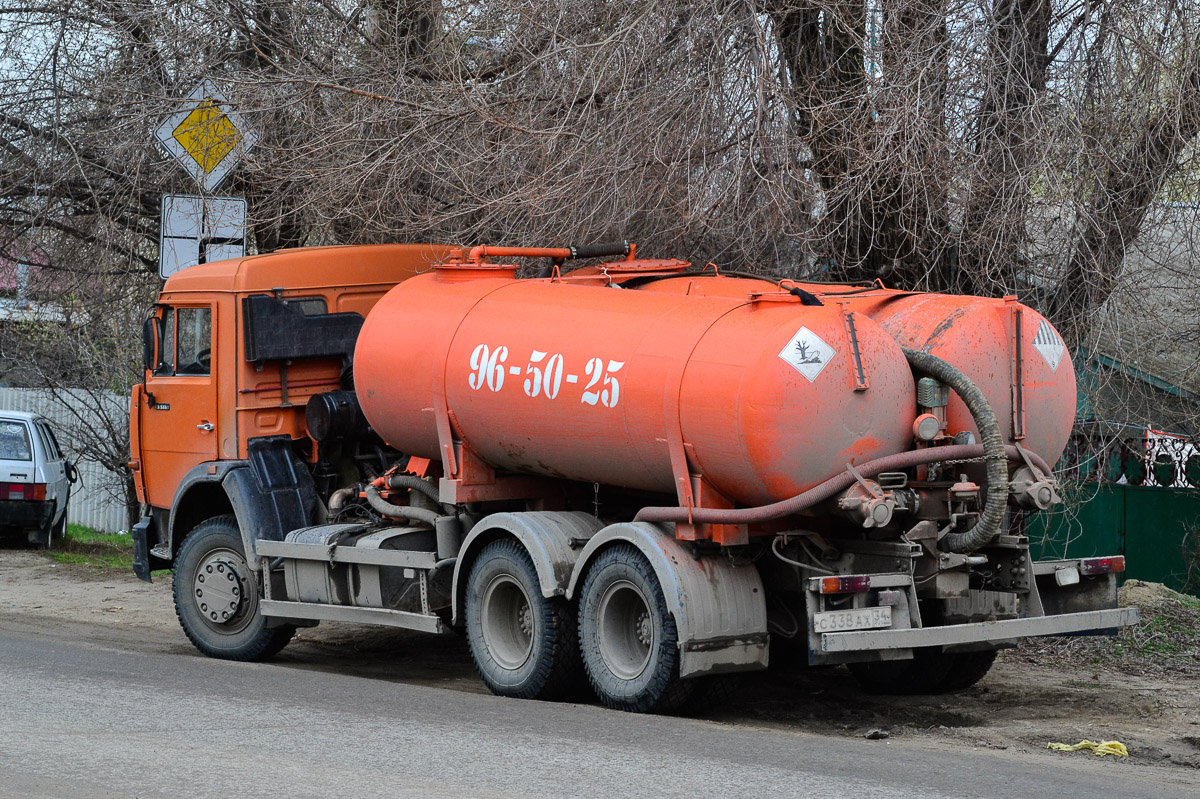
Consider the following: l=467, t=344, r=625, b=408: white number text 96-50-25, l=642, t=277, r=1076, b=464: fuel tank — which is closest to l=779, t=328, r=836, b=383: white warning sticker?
l=642, t=277, r=1076, b=464: fuel tank

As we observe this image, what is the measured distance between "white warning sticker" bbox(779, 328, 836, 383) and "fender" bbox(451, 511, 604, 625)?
2.08m

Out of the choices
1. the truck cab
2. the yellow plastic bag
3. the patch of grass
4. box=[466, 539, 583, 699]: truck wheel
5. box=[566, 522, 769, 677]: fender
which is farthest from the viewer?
the patch of grass

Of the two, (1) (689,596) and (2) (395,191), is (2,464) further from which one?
(1) (689,596)

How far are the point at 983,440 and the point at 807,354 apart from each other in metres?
1.10

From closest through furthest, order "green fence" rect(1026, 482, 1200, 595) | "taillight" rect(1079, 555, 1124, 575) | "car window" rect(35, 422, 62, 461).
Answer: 1. "taillight" rect(1079, 555, 1124, 575)
2. "green fence" rect(1026, 482, 1200, 595)
3. "car window" rect(35, 422, 62, 461)

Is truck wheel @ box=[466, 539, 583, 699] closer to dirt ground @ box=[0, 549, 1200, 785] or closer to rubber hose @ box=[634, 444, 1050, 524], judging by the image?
dirt ground @ box=[0, 549, 1200, 785]

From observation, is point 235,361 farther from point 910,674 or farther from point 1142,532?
point 1142,532

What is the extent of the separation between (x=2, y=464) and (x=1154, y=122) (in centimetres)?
1388

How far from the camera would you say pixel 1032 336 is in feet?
29.1

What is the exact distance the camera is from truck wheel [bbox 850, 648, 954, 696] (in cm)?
984

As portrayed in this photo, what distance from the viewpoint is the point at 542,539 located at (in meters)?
9.28

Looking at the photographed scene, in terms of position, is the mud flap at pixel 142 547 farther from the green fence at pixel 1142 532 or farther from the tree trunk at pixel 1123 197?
the green fence at pixel 1142 532

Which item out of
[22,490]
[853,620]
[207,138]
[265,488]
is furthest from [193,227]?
[853,620]

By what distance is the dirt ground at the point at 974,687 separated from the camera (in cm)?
835
